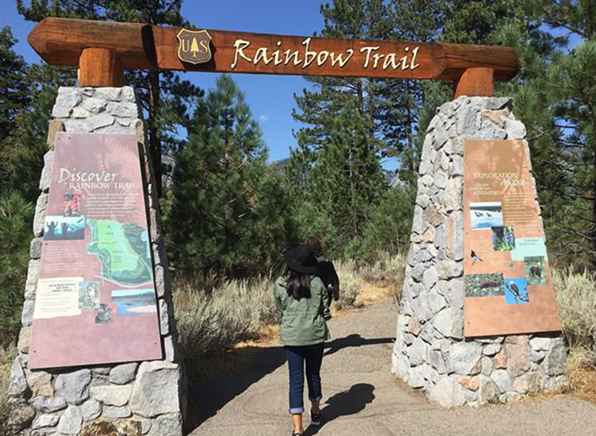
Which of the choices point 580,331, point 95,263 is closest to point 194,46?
point 95,263

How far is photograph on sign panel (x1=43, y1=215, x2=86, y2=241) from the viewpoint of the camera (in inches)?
135

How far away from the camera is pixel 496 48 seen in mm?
4484

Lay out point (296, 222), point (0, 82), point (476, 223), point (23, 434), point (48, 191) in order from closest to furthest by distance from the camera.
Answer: point (23, 434)
point (48, 191)
point (476, 223)
point (296, 222)
point (0, 82)

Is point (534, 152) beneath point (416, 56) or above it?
beneath

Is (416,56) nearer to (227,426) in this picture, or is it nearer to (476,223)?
(476,223)

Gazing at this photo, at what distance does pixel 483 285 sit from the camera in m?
3.99

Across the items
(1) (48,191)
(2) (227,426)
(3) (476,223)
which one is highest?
(1) (48,191)

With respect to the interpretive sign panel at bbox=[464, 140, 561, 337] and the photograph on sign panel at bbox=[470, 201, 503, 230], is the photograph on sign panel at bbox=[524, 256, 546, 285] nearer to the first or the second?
the interpretive sign panel at bbox=[464, 140, 561, 337]

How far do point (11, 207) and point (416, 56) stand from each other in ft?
16.1

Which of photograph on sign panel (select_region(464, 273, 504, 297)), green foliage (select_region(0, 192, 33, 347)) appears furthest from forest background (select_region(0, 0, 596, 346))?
photograph on sign panel (select_region(464, 273, 504, 297))

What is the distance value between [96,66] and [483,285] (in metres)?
4.05

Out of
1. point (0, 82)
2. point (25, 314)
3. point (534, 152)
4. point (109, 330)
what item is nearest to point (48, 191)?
point (25, 314)

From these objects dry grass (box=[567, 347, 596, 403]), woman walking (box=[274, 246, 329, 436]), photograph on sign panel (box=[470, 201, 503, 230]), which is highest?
photograph on sign panel (box=[470, 201, 503, 230])

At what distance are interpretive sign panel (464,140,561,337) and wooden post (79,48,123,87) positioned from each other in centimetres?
340
